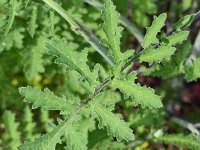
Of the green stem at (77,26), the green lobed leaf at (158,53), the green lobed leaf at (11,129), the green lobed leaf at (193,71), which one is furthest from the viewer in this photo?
the green lobed leaf at (11,129)

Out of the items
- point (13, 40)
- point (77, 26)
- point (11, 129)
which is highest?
point (13, 40)

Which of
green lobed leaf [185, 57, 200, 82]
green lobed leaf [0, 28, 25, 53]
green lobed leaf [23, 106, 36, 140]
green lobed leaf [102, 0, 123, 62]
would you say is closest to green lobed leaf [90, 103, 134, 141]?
green lobed leaf [102, 0, 123, 62]

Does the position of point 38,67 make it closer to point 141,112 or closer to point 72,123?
point 141,112

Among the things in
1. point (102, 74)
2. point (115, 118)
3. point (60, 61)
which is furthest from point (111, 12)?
point (102, 74)

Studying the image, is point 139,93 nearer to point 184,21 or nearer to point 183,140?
point 184,21

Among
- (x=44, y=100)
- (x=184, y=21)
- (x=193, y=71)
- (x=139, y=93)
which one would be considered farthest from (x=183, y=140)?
(x=44, y=100)

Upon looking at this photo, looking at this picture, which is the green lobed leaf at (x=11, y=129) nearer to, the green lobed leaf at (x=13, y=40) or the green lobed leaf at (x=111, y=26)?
the green lobed leaf at (x=13, y=40)

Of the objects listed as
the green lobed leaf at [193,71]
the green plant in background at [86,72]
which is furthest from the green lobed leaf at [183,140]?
the green lobed leaf at [193,71]
